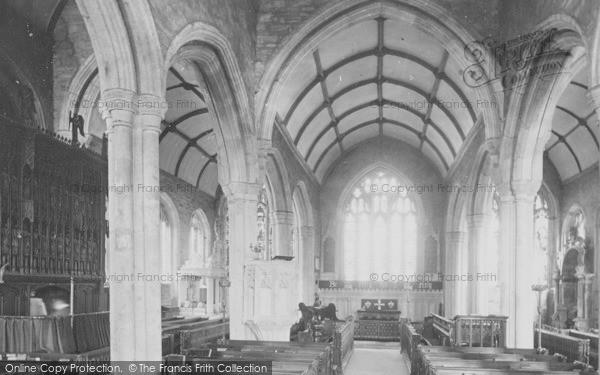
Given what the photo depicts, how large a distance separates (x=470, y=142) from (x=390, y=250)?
8.41 meters

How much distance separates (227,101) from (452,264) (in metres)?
13.4

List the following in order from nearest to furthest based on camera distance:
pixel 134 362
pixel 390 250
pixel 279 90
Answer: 1. pixel 134 362
2. pixel 279 90
3. pixel 390 250

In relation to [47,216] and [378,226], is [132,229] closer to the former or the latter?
[47,216]

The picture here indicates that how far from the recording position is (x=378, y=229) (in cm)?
2541

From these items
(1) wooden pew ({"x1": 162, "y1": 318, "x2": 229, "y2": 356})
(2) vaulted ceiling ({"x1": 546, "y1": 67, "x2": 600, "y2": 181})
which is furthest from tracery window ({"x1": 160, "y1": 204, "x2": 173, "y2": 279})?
(2) vaulted ceiling ({"x1": 546, "y1": 67, "x2": 600, "y2": 181})

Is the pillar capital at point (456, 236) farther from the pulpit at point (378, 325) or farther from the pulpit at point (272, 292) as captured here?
the pulpit at point (272, 292)

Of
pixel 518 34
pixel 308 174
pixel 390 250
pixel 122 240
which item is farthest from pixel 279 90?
pixel 390 250

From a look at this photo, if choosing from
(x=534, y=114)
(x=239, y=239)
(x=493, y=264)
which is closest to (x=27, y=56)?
(x=239, y=239)

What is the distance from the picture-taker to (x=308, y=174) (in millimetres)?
22422

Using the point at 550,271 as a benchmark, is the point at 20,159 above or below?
above

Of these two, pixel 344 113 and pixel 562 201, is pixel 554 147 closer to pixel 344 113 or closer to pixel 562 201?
pixel 562 201

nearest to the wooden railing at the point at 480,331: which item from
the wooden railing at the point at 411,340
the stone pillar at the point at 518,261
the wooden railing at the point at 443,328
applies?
the stone pillar at the point at 518,261

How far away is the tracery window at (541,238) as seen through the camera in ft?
66.5

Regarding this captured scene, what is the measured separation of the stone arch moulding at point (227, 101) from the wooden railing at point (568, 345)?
21.7 ft
